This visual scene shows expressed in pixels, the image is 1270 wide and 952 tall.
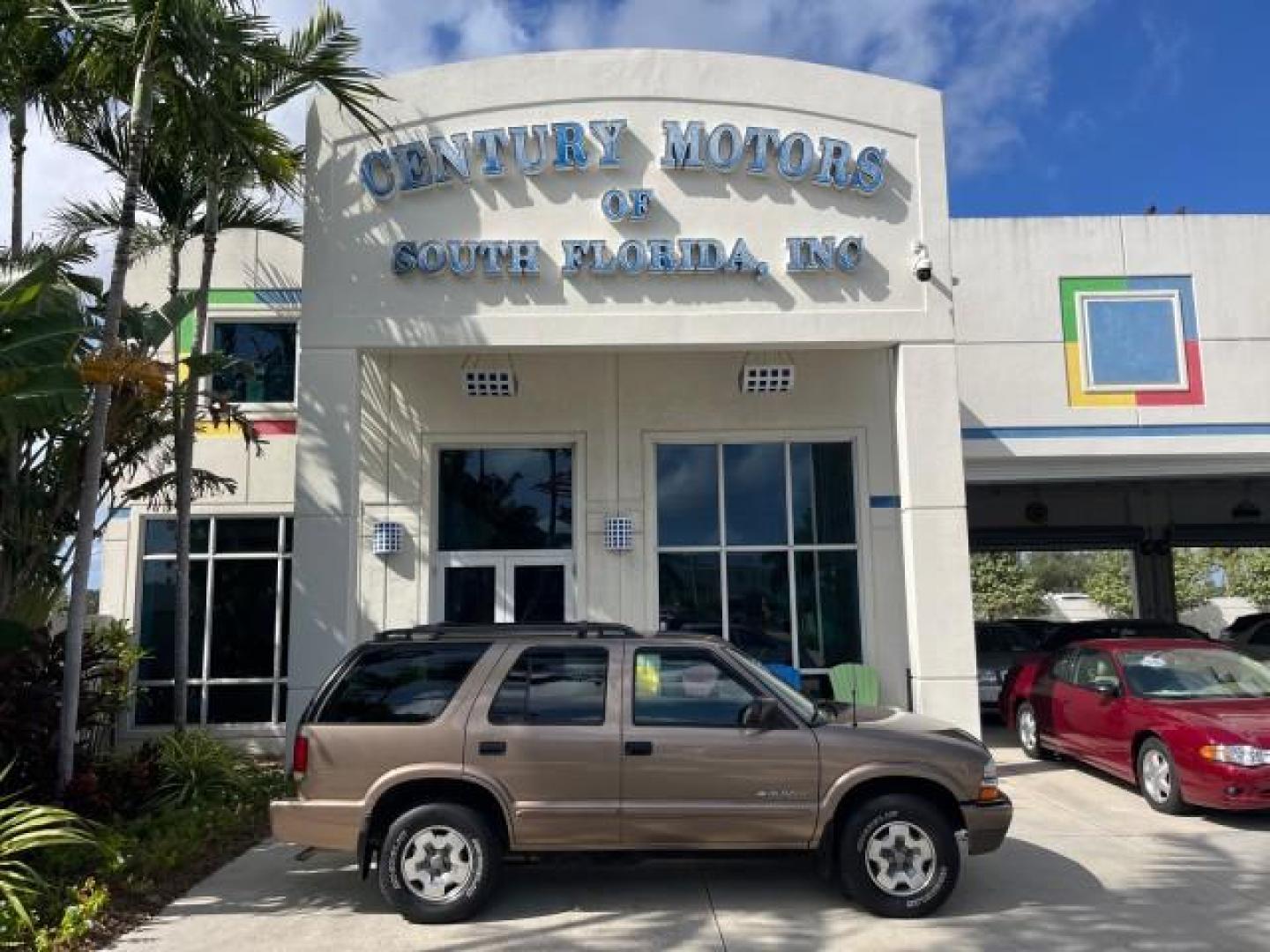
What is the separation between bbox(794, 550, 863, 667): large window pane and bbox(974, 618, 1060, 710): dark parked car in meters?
2.07

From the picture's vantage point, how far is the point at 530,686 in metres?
6.25

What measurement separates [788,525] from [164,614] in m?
8.03

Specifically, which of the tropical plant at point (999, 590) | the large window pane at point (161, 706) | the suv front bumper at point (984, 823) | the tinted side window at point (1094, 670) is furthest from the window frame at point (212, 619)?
the tropical plant at point (999, 590)

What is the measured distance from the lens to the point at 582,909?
616cm

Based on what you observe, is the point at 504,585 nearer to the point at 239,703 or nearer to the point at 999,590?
the point at 239,703

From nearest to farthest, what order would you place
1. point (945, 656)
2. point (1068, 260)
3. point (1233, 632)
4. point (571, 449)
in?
point (945, 656)
point (571, 449)
point (1068, 260)
point (1233, 632)

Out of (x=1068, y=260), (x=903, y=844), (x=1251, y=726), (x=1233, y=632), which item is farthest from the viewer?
(x=1233, y=632)

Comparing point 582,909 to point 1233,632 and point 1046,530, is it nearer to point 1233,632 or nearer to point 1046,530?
point 1233,632

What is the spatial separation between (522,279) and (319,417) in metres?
2.68

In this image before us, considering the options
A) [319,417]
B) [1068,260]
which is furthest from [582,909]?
[1068,260]

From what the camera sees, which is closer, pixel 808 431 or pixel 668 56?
pixel 668 56

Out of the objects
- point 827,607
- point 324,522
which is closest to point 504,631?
point 324,522

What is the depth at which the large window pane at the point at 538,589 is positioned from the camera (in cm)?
1237

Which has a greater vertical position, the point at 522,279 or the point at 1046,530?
the point at 522,279
